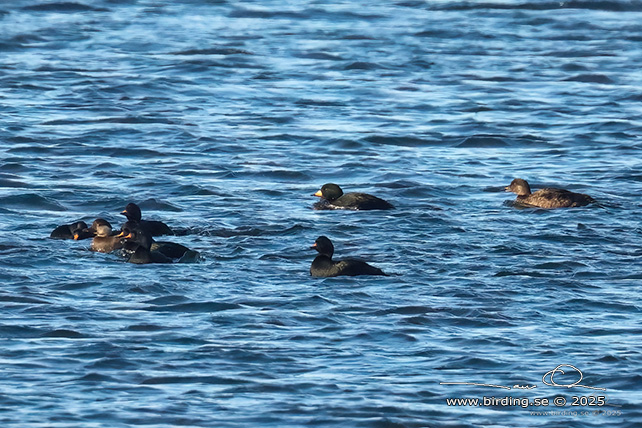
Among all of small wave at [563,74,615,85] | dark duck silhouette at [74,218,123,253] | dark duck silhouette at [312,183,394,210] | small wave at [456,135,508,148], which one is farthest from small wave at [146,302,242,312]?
small wave at [563,74,615,85]

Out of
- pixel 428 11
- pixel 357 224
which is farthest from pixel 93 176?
pixel 428 11

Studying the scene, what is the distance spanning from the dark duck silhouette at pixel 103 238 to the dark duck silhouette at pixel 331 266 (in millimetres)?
2174

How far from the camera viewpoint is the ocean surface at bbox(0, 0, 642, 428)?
423 inches

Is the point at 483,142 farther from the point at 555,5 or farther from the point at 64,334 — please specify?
the point at 555,5

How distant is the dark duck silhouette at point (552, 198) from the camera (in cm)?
1695

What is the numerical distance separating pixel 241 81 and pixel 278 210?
10.0 m

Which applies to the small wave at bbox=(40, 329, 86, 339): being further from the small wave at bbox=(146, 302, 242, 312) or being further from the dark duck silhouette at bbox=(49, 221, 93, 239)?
the dark duck silhouette at bbox=(49, 221, 93, 239)

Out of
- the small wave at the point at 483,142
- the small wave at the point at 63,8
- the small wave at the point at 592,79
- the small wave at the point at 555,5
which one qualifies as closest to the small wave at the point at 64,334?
the small wave at the point at 483,142

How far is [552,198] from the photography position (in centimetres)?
1702

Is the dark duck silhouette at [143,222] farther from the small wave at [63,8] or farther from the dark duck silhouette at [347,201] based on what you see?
the small wave at [63,8]

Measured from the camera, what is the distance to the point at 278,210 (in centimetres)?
1694

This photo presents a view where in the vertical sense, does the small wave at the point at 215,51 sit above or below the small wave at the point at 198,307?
below

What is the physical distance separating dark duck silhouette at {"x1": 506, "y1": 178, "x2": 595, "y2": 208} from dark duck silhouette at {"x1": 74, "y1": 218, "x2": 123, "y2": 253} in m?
5.19

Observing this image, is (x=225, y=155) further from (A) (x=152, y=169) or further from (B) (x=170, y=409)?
(B) (x=170, y=409)
